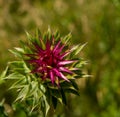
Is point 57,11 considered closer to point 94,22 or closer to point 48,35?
point 94,22

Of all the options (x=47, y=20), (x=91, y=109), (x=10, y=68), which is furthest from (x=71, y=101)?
(x=10, y=68)

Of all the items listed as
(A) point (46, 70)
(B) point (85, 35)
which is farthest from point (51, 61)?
(B) point (85, 35)

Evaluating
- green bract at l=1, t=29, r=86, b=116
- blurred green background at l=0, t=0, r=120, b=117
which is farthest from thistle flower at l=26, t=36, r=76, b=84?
blurred green background at l=0, t=0, r=120, b=117

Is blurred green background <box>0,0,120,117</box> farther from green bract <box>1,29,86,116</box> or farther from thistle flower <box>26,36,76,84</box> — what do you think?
thistle flower <box>26,36,76,84</box>

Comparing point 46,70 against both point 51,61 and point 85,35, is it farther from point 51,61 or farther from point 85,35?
point 85,35

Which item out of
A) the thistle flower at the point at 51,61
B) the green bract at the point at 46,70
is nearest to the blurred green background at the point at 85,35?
the green bract at the point at 46,70

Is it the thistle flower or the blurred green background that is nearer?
the thistle flower
